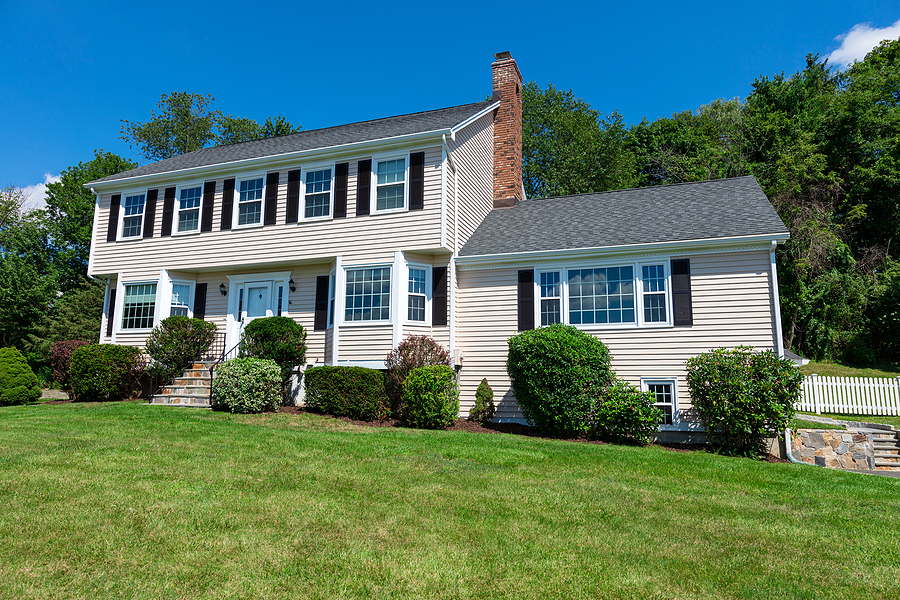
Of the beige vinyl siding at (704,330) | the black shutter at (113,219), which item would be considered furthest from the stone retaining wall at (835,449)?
the black shutter at (113,219)

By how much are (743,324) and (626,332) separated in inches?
93.3

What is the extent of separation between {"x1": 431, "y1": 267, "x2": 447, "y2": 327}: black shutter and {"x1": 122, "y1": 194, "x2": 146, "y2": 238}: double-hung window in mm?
9453

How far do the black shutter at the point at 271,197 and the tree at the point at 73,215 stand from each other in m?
20.5

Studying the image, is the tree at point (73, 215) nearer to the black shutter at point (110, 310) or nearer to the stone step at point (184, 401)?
the black shutter at point (110, 310)

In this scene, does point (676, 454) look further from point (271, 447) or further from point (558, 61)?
point (558, 61)

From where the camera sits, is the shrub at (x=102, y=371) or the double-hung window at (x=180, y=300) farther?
the double-hung window at (x=180, y=300)

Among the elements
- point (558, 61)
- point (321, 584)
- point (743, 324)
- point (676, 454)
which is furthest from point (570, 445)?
point (558, 61)

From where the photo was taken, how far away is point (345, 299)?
13.8 m

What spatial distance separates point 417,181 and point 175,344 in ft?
25.2

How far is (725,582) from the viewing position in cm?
382

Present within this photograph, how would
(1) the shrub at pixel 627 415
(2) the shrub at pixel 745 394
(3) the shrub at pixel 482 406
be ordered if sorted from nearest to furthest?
1. (2) the shrub at pixel 745 394
2. (1) the shrub at pixel 627 415
3. (3) the shrub at pixel 482 406

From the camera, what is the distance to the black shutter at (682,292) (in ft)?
39.0

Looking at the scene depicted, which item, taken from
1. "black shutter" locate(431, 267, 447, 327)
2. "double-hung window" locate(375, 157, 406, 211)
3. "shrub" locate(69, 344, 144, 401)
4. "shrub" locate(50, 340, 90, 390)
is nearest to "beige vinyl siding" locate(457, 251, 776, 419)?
"black shutter" locate(431, 267, 447, 327)

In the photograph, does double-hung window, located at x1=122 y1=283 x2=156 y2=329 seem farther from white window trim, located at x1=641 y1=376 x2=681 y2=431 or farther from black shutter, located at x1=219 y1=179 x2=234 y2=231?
white window trim, located at x1=641 y1=376 x2=681 y2=431
